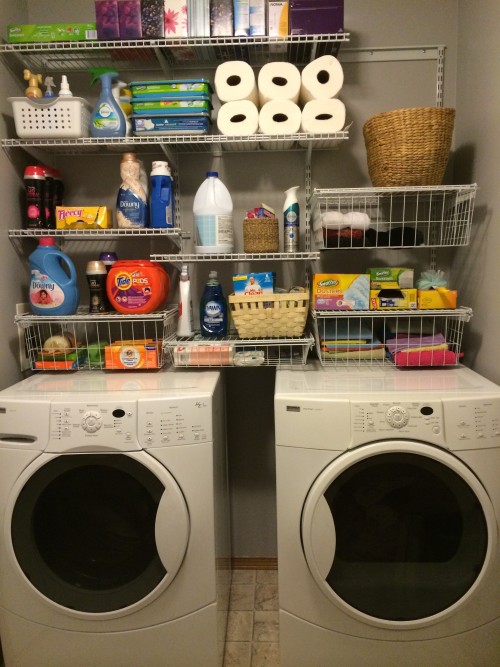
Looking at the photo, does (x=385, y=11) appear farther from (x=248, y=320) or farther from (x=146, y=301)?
(x=146, y=301)

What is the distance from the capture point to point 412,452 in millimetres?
1319

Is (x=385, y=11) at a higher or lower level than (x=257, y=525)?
higher

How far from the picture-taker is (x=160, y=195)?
5.55ft

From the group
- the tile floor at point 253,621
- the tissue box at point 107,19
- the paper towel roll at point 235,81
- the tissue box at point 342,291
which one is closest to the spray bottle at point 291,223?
the tissue box at point 342,291

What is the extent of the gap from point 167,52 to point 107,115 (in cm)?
38

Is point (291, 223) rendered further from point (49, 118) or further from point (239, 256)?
point (49, 118)

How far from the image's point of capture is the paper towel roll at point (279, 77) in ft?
5.32

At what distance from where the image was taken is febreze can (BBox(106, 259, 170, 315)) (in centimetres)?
167

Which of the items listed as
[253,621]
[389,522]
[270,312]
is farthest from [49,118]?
[253,621]

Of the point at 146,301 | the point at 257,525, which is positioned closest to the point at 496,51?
the point at 146,301

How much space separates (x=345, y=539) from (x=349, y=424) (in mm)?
369

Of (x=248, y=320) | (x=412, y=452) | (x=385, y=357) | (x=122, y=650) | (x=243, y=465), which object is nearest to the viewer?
(x=412, y=452)

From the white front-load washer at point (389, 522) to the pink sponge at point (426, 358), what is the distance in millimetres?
162

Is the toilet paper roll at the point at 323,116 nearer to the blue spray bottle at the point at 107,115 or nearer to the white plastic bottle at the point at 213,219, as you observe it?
the white plastic bottle at the point at 213,219
